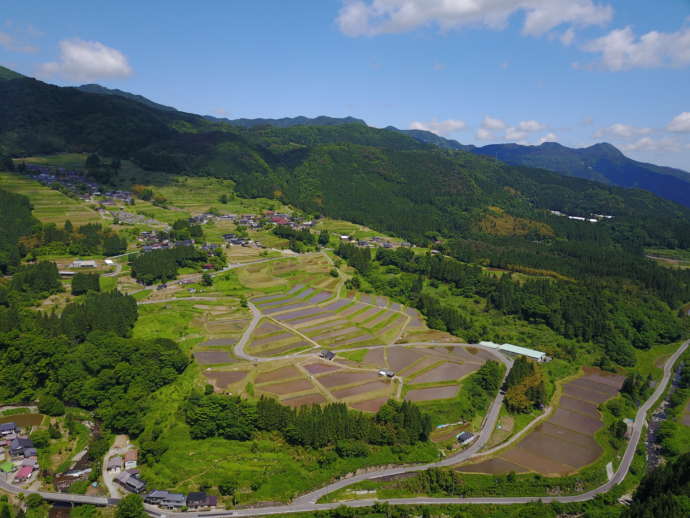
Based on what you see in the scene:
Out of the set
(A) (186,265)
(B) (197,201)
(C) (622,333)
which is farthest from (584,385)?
(B) (197,201)

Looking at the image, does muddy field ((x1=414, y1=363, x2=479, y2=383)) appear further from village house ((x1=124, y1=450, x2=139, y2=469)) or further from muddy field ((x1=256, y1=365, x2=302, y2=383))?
village house ((x1=124, y1=450, x2=139, y2=469))

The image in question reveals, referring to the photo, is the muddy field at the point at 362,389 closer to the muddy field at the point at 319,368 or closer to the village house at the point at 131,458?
the muddy field at the point at 319,368

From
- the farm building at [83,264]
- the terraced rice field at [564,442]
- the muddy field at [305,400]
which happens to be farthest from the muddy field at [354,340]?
the farm building at [83,264]

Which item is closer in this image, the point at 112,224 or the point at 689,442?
the point at 689,442

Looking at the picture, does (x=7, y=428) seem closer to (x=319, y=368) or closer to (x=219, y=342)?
(x=219, y=342)

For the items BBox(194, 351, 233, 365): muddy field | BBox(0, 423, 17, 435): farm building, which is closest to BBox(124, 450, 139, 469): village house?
BBox(0, 423, 17, 435): farm building

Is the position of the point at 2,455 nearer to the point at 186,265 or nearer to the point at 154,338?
the point at 154,338
